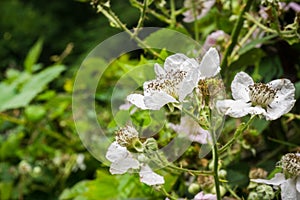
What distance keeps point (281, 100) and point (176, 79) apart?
0.08 m

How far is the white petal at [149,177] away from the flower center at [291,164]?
0.31ft

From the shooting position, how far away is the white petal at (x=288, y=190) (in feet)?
1.40

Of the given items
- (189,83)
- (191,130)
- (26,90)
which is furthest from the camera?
(26,90)

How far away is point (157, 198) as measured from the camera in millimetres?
676

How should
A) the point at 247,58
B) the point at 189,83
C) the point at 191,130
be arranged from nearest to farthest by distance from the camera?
1. the point at 189,83
2. the point at 191,130
3. the point at 247,58

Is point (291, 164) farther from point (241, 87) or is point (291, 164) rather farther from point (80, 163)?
point (80, 163)

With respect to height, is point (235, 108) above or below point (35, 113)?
above

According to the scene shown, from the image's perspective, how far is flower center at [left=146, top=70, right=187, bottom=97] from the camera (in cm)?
43

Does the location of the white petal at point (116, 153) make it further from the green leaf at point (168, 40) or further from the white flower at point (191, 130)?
the green leaf at point (168, 40)

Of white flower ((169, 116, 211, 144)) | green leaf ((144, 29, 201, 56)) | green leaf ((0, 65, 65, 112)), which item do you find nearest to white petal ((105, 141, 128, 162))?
white flower ((169, 116, 211, 144))

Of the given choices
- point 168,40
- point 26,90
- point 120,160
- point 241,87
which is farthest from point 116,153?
point 26,90

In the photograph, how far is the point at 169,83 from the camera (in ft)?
1.42

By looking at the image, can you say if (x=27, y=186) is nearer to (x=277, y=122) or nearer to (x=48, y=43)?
(x=277, y=122)

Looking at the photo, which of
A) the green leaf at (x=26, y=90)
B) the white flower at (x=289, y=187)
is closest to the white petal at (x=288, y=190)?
the white flower at (x=289, y=187)
